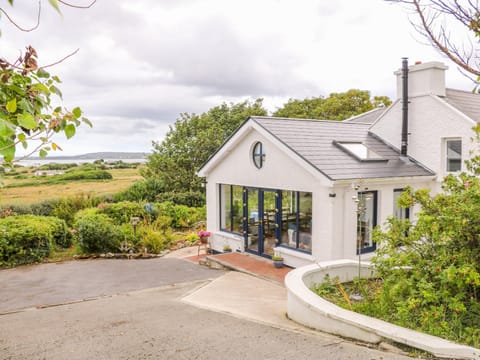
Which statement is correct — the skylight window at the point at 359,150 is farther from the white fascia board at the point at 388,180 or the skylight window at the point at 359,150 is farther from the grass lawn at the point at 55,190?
the grass lawn at the point at 55,190

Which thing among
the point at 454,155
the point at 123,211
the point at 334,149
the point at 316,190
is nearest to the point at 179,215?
the point at 123,211

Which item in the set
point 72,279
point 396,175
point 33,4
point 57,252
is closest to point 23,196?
point 57,252

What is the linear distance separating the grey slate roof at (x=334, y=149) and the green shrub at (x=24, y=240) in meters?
8.90

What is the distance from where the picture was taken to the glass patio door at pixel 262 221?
42.2 feet

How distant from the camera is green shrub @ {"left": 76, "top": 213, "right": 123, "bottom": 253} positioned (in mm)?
→ 15148

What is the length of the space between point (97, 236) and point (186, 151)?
34.8 ft

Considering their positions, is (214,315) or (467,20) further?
(214,315)

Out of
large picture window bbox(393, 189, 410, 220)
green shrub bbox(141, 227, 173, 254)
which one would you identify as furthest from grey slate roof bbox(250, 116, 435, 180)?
green shrub bbox(141, 227, 173, 254)

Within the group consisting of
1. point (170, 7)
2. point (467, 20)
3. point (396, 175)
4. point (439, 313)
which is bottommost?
point (439, 313)

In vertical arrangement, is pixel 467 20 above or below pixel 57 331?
above

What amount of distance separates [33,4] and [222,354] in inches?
174

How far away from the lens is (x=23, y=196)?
2059 cm

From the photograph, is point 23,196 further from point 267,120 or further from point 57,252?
point 267,120

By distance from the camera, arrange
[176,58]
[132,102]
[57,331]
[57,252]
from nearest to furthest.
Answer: [57,331] → [176,58] → [57,252] → [132,102]
